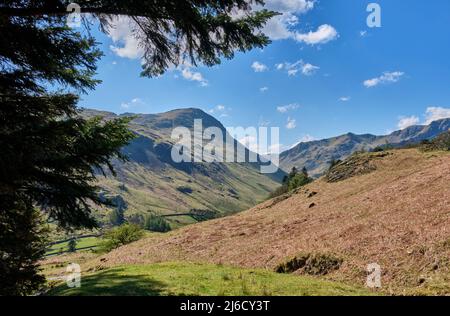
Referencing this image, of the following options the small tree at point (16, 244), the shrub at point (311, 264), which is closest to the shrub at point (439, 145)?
the shrub at point (311, 264)

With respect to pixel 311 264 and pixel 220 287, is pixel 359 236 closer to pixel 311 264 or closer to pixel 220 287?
pixel 311 264

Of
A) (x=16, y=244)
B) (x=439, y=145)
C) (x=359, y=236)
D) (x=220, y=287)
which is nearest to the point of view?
(x=220, y=287)

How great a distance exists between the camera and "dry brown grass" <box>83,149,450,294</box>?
50.8ft

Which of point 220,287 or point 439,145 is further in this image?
point 439,145

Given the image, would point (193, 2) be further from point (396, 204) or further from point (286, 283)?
point (396, 204)

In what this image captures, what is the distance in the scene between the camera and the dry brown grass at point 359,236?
50.8 feet

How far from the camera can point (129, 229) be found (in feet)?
188

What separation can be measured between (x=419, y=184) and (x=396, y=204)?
482 centimetres

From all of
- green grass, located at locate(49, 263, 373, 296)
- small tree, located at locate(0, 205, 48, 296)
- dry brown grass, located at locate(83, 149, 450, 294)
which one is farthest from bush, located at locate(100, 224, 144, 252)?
green grass, located at locate(49, 263, 373, 296)

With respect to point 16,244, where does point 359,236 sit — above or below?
below

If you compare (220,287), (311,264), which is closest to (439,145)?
(311,264)

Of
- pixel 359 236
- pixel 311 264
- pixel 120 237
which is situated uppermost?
pixel 359 236

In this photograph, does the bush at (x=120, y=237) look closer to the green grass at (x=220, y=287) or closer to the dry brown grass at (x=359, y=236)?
the dry brown grass at (x=359, y=236)

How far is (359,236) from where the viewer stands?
67.7 feet
